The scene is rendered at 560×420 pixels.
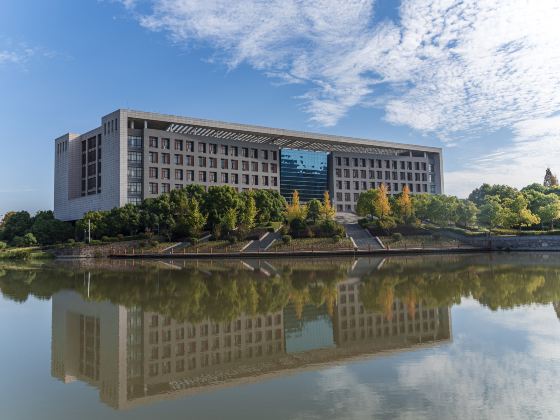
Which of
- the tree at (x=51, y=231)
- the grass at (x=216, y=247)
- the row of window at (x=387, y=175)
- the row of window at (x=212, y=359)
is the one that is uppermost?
the row of window at (x=387, y=175)

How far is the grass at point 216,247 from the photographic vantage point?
50922mm

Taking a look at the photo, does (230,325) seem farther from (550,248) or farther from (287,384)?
(550,248)

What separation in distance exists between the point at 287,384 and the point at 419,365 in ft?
8.77

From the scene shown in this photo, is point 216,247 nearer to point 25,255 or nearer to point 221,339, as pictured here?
point 25,255

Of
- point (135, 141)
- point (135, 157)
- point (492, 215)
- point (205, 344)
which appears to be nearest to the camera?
point (205, 344)

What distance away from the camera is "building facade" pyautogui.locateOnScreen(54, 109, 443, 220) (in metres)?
69.9

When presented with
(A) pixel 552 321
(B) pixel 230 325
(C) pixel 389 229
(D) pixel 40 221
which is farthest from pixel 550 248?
(D) pixel 40 221

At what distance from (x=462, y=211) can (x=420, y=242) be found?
1108 cm

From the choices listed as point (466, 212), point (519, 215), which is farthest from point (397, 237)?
point (519, 215)

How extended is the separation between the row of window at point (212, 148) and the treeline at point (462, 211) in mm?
25958

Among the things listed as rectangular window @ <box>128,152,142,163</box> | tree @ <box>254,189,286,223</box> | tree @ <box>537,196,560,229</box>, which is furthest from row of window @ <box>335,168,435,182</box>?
tree @ <box>537,196,560,229</box>

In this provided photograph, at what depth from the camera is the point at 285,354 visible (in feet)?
32.6

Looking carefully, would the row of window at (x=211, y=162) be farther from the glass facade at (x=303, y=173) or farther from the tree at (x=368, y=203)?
the tree at (x=368, y=203)

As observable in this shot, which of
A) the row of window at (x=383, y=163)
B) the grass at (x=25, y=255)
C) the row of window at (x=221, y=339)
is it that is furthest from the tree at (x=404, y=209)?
the row of window at (x=221, y=339)
